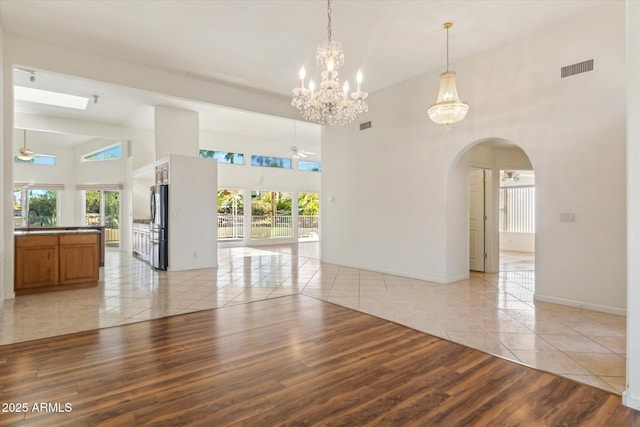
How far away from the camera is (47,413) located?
1989 mm

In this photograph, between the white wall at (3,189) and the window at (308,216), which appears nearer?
the white wall at (3,189)

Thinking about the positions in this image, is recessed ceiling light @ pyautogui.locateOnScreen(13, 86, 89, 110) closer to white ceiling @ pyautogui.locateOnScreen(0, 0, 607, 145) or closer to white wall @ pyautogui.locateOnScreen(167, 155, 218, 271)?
white ceiling @ pyautogui.locateOnScreen(0, 0, 607, 145)

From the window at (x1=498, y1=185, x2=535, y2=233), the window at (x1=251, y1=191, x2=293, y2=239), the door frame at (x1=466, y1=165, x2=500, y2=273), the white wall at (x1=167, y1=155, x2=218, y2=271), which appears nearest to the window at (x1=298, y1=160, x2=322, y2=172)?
the window at (x1=251, y1=191, x2=293, y2=239)

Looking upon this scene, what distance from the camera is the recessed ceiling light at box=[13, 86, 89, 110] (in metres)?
6.95

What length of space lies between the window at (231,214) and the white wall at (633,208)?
10804mm

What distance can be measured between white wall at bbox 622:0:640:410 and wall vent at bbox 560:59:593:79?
2504 mm

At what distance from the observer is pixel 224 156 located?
11312 mm

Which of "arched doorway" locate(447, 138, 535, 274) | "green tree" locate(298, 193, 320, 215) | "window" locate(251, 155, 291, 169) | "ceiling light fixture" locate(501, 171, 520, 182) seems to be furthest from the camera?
"green tree" locate(298, 193, 320, 215)

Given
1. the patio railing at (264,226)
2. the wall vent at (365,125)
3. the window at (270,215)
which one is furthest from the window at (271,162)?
the wall vent at (365,125)

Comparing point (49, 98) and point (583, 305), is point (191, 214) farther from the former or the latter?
point (583, 305)

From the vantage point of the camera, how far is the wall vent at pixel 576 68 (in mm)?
4121

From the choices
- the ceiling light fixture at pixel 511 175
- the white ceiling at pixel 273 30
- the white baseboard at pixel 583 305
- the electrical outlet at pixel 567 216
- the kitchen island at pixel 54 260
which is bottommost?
the white baseboard at pixel 583 305

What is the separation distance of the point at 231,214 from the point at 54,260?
6711mm

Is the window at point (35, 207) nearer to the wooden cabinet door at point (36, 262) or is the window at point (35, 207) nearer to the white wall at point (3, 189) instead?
the wooden cabinet door at point (36, 262)
